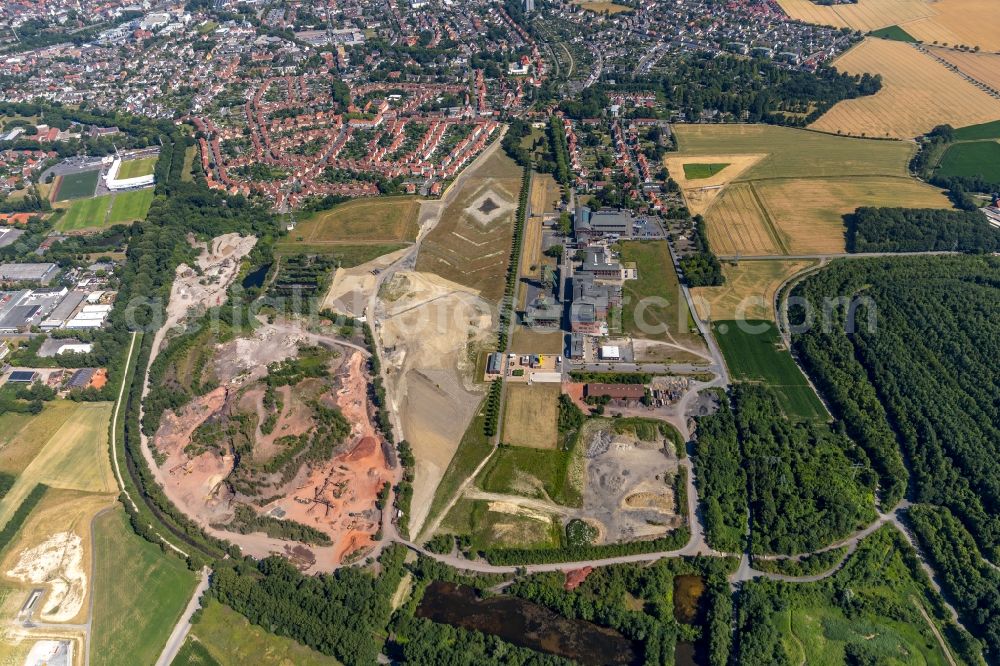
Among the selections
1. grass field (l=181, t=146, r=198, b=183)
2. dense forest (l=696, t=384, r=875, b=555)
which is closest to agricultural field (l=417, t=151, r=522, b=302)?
dense forest (l=696, t=384, r=875, b=555)

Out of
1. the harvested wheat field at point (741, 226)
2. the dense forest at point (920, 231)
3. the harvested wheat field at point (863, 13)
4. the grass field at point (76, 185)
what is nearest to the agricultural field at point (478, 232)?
the harvested wheat field at point (741, 226)

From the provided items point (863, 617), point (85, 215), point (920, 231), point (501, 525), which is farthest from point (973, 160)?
point (85, 215)

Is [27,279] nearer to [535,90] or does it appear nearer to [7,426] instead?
[7,426]

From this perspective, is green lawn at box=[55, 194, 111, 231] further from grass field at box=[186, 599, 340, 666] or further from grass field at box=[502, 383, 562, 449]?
grass field at box=[502, 383, 562, 449]

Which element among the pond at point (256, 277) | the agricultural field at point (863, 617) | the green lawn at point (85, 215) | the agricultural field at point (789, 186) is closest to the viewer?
the agricultural field at point (863, 617)

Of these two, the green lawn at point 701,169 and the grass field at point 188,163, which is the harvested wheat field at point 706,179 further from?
the grass field at point 188,163

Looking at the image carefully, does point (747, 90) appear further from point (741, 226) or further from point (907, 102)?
point (741, 226)
